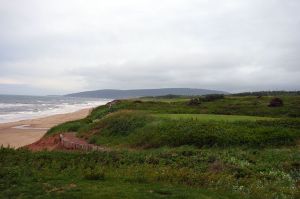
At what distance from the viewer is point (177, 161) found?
15078 millimetres

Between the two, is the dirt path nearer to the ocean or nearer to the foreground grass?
the foreground grass

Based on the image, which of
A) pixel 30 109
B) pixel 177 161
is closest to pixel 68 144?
pixel 177 161

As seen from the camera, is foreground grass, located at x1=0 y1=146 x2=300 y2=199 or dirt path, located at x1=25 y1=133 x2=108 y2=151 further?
dirt path, located at x1=25 y1=133 x2=108 y2=151

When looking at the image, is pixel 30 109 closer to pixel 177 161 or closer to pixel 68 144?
pixel 68 144

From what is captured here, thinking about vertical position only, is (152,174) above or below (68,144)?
above

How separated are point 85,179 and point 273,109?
2861cm

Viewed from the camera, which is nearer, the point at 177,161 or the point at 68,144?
the point at 177,161

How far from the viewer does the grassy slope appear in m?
10.1

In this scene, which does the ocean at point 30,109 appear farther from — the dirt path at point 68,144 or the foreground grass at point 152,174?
the foreground grass at point 152,174

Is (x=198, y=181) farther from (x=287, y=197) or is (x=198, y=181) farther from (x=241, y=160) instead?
(x=241, y=160)

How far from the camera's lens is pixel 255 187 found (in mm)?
10703

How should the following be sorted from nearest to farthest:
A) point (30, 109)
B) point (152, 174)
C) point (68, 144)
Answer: point (152, 174), point (68, 144), point (30, 109)

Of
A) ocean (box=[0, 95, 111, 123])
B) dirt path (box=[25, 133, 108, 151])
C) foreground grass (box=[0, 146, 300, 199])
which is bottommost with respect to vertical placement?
ocean (box=[0, 95, 111, 123])

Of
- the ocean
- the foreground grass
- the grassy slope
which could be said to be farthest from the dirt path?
the ocean
